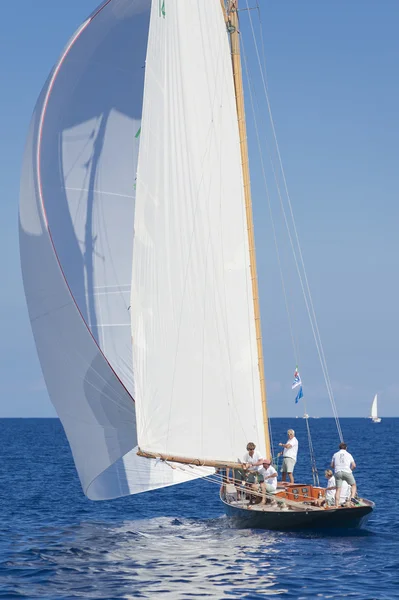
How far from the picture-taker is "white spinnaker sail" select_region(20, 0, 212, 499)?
88.7 feet

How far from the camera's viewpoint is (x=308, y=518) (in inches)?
986

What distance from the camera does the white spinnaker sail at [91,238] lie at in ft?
88.7

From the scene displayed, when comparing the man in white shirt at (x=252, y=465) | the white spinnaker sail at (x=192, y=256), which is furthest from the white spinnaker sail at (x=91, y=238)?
the man in white shirt at (x=252, y=465)

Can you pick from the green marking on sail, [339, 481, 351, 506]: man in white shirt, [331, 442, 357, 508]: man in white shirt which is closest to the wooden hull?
→ [339, 481, 351, 506]: man in white shirt

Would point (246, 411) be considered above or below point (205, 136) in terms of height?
below

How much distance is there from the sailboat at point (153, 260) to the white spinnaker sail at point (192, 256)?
40 millimetres

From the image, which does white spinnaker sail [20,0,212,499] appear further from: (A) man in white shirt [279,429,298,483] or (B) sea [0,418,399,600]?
(A) man in white shirt [279,429,298,483]

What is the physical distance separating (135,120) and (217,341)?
300 inches

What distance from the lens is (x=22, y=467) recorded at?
189ft

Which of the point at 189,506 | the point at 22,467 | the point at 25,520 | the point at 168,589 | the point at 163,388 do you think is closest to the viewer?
the point at 168,589

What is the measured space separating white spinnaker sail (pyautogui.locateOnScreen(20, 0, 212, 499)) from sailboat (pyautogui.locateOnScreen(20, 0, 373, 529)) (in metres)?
0.04

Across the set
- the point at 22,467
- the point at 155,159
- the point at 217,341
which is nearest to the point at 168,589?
the point at 217,341

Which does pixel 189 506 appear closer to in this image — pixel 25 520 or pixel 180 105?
pixel 25 520

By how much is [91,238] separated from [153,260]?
328 cm
